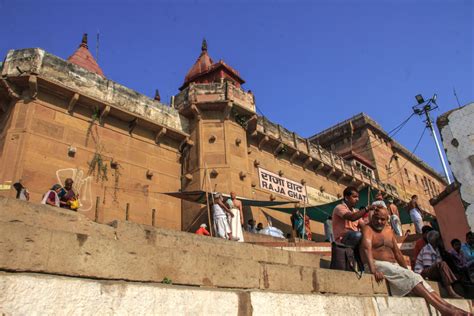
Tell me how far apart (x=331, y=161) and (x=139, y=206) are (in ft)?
38.6

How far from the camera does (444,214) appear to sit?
10.1 metres

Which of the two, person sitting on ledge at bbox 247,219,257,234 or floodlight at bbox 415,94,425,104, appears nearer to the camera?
person sitting on ledge at bbox 247,219,257,234

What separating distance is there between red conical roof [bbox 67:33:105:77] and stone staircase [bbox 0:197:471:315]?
40.6 feet

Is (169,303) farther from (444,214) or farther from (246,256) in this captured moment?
(444,214)

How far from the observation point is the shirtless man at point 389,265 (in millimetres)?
4499

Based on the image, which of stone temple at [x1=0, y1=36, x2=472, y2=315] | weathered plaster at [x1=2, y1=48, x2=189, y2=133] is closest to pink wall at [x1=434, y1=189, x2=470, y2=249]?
stone temple at [x1=0, y1=36, x2=472, y2=315]

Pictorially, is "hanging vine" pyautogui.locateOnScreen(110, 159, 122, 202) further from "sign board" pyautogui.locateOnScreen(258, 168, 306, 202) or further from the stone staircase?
the stone staircase

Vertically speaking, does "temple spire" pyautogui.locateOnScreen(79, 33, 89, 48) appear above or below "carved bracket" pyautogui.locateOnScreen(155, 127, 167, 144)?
above

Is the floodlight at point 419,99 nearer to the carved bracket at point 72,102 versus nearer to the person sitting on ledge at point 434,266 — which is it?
the person sitting on ledge at point 434,266

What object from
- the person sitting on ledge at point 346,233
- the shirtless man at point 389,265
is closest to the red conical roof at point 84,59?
the person sitting on ledge at point 346,233

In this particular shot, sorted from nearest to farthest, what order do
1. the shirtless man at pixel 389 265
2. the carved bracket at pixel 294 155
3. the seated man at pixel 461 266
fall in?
the shirtless man at pixel 389 265 < the seated man at pixel 461 266 < the carved bracket at pixel 294 155

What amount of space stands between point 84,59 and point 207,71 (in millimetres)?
5967

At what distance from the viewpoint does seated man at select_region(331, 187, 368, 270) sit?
4883 mm

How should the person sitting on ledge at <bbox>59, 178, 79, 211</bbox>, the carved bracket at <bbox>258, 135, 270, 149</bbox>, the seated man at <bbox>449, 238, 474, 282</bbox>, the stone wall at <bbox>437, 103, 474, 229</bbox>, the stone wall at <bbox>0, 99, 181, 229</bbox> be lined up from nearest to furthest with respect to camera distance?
the seated man at <bbox>449, 238, 474, 282</bbox>, the person sitting on ledge at <bbox>59, 178, 79, 211</bbox>, the stone wall at <bbox>437, 103, 474, 229</bbox>, the stone wall at <bbox>0, 99, 181, 229</bbox>, the carved bracket at <bbox>258, 135, 270, 149</bbox>
